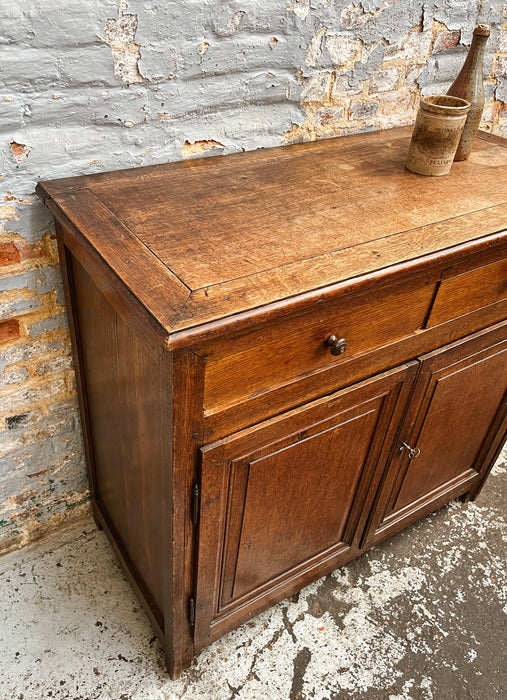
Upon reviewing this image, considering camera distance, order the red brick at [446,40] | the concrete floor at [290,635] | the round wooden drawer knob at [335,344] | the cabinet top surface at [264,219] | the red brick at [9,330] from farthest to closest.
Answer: the red brick at [446,40] < the concrete floor at [290,635] < the red brick at [9,330] < the round wooden drawer knob at [335,344] < the cabinet top surface at [264,219]

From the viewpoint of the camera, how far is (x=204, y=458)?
1.09 m

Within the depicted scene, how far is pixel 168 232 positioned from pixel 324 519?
85 cm

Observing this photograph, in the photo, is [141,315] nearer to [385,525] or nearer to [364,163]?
[364,163]

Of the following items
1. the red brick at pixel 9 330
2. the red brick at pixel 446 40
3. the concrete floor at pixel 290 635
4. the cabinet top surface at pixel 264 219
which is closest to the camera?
the cabinet top surface at pixel 264 219

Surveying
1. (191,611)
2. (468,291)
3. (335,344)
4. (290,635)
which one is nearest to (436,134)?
(468,291)

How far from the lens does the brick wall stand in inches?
47.4

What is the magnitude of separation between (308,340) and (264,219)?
29 cm

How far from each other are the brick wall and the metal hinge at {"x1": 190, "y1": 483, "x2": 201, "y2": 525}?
63 cm

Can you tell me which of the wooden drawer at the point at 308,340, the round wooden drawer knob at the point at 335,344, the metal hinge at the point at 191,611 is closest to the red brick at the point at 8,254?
the wooden drawer at the point at 308,340

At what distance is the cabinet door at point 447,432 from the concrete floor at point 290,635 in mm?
201

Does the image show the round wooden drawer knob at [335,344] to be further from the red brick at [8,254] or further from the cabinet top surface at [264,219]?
the red brick at [8,254]

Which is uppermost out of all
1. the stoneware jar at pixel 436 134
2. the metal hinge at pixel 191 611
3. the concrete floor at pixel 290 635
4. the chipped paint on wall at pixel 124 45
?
the chipped paint on wall at pixel 124 45

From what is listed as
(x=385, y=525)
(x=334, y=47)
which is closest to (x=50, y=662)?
(x=385, y=525)

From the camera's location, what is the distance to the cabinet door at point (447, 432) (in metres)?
1.49
